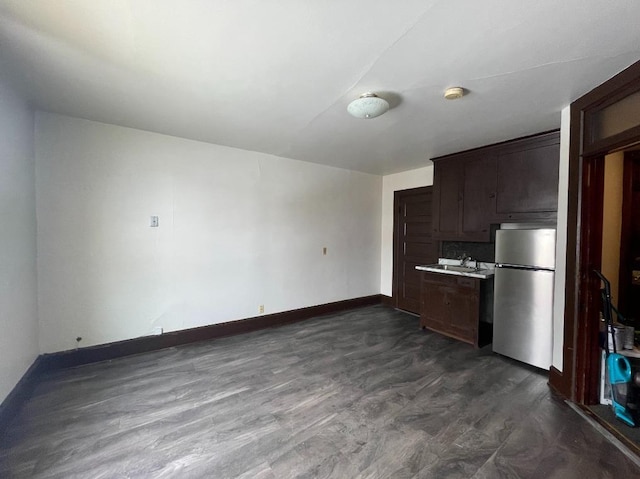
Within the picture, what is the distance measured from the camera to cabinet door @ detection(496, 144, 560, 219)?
2.77 meters

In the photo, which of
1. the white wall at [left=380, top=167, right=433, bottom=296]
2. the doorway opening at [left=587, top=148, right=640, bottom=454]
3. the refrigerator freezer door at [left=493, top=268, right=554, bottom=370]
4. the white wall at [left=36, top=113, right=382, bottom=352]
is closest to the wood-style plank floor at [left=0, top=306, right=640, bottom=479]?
the refrigerator freezer door at [left=493, top=268, right=554, bottom=370]

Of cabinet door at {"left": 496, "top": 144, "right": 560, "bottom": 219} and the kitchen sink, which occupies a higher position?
cabinet door at {"left": 496, "top": 144, "right": 560, "bottom": 219}

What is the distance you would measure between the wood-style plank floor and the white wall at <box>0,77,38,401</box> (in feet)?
1.36

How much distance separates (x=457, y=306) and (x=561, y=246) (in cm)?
135

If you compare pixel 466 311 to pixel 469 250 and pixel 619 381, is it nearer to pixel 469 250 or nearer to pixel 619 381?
pixel 469 250

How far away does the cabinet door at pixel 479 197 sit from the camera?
327 centimetres

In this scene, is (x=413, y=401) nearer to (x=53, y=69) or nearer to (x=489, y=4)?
(x=489, y=4)

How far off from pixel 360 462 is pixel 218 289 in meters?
2.54

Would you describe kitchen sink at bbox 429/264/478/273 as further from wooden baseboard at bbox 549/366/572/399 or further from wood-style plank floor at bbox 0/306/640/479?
wooden baseboard at bbox 549/366/572/399

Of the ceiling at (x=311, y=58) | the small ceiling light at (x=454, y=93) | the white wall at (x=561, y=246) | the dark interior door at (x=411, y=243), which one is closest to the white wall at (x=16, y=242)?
the ceiling at (x=311, y=58)

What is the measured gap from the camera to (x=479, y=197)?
11.1 ft

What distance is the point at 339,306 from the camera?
4.62 m

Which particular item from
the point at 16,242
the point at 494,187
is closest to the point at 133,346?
the point at 16,242

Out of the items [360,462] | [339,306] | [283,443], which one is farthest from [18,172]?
[339,306]
